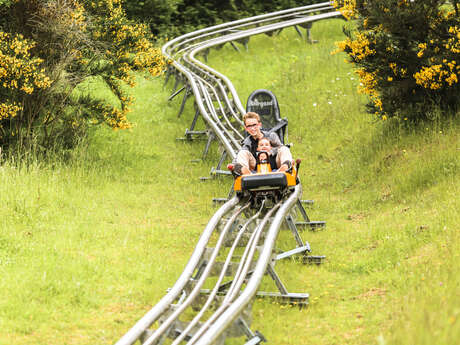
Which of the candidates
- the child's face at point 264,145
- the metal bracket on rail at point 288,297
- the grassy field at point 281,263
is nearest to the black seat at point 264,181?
the child's face at point 264,145

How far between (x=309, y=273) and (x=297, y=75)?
564 inches

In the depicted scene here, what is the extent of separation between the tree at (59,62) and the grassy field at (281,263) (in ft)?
3.22

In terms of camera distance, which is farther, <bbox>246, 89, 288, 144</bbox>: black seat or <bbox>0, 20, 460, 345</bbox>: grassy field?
<bbox>246, 89, 288, 144</bbox>: black seat

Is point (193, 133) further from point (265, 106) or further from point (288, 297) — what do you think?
point (288, 297)

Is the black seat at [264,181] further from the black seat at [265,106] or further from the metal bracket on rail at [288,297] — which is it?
the black seat at [265,106]

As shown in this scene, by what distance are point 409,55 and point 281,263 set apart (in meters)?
5.86

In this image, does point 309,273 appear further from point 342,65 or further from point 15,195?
point 342,65

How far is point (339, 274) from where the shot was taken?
8.13 m

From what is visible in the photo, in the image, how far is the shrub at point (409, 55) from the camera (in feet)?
37.4

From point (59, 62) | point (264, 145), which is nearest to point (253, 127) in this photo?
point (264, 145)

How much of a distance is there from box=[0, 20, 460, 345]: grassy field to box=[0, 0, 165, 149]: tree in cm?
98

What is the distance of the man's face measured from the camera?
10102 millimetres

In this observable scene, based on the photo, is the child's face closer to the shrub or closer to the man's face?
the man's face

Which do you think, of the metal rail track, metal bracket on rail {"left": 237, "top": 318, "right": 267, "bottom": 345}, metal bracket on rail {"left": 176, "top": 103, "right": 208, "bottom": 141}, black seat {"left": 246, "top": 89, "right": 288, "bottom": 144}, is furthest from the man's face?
metal bracket on rail {"left": 176, "top": 103, "right": 208, "bottom": 141}
